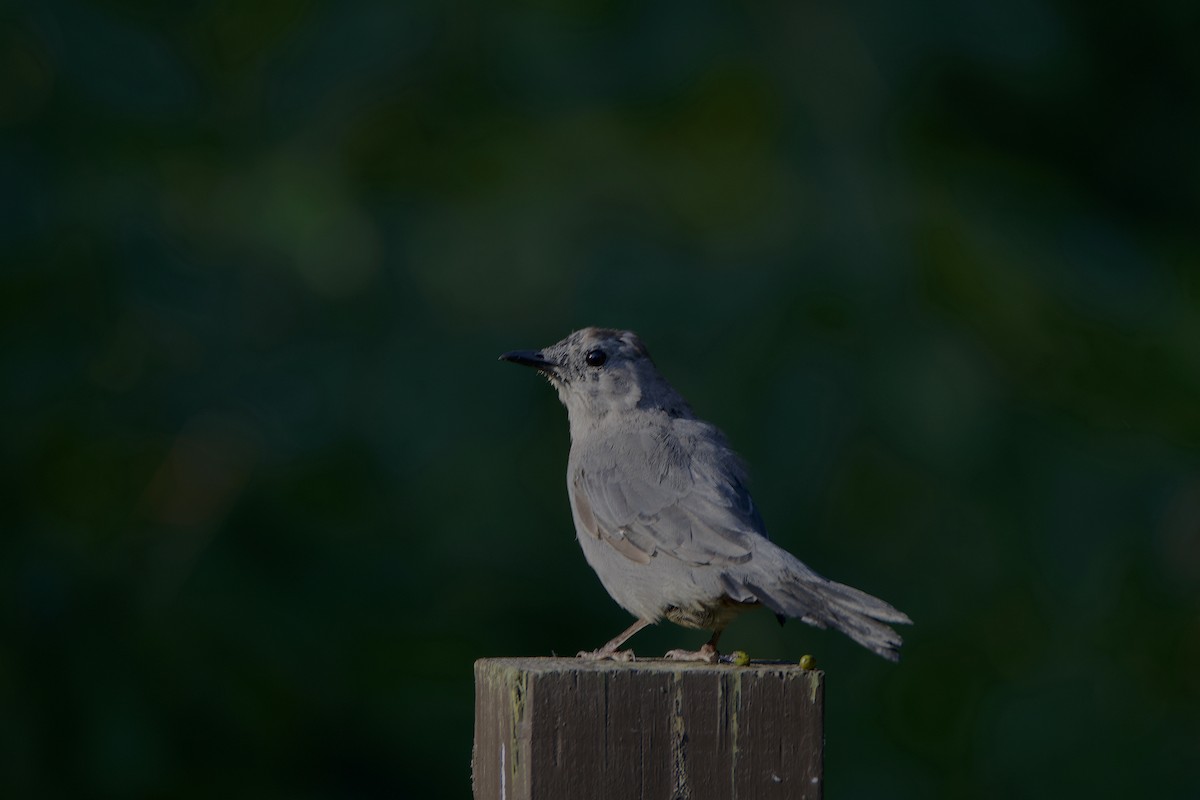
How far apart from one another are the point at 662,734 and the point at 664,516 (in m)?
1.36

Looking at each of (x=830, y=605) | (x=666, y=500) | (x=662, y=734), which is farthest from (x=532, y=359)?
(x=662, y=734)

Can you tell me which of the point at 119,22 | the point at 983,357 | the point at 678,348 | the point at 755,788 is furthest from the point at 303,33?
the point at 755,788

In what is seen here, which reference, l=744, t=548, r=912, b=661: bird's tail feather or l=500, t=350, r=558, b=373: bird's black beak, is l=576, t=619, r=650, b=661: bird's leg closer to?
l=744, t=548, r=912, b=661: bird's tail feather

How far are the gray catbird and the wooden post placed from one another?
0.36 metres

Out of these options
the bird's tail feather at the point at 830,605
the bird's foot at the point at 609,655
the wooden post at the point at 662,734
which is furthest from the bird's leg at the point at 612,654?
the wooden post at the point at 662,734

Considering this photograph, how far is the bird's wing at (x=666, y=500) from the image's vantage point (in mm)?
3561

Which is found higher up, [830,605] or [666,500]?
[666,500]

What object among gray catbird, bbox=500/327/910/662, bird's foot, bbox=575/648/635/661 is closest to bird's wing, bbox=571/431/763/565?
gray catbird, bbox=500/327/910/662

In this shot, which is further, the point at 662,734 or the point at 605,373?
the point at 605,373

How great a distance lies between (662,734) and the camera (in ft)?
7.91

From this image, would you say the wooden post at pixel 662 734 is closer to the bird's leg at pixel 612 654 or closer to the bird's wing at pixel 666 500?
the bird's leg at pixel 612 654

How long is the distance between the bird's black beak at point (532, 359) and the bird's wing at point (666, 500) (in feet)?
1.14

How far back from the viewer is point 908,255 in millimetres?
6441

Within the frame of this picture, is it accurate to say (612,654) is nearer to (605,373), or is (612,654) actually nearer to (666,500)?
(666,500)
